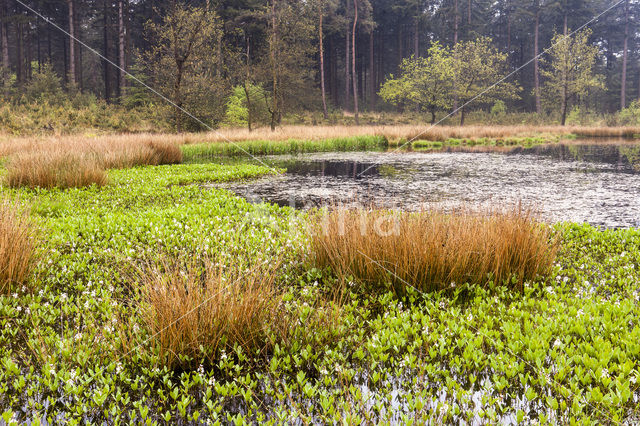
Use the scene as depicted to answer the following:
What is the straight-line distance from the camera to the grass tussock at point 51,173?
10.4 meters

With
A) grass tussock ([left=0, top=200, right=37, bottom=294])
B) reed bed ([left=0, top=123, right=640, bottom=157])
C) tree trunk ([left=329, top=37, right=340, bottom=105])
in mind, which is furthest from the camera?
tree trunk ([left=329, top=37, right=340, bottom=105])

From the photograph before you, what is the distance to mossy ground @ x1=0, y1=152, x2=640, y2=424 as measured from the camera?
2.63 meters

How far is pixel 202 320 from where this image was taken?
3.23m

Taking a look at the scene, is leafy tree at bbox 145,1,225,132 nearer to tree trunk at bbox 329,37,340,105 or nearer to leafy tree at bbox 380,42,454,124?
leafy tree at bbox 380,42,454,124

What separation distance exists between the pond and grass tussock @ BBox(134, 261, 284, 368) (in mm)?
2982

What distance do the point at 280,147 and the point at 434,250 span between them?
64.2ft

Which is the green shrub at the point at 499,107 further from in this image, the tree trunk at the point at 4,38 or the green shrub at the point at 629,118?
the tree trunk at the point at 4,38

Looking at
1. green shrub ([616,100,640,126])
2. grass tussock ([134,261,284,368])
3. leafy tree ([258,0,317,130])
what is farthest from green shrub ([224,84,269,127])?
green shrub ([616,100,640,126])

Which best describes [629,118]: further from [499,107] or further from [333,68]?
[333,68]

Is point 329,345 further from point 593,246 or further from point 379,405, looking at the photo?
point 593,246

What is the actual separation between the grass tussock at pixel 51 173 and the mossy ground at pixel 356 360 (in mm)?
6342

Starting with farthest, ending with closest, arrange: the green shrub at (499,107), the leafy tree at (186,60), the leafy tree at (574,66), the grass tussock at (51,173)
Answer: the green shrub at (499,107)
the leafy tree at (574,66)
the leafy tree at (186,60)
the grass tussock at (51,173)

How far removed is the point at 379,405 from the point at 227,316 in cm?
136

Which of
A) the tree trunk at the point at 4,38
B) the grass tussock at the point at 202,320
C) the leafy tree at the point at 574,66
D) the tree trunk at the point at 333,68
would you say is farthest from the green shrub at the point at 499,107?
the grass tussock at the point at 202,320
